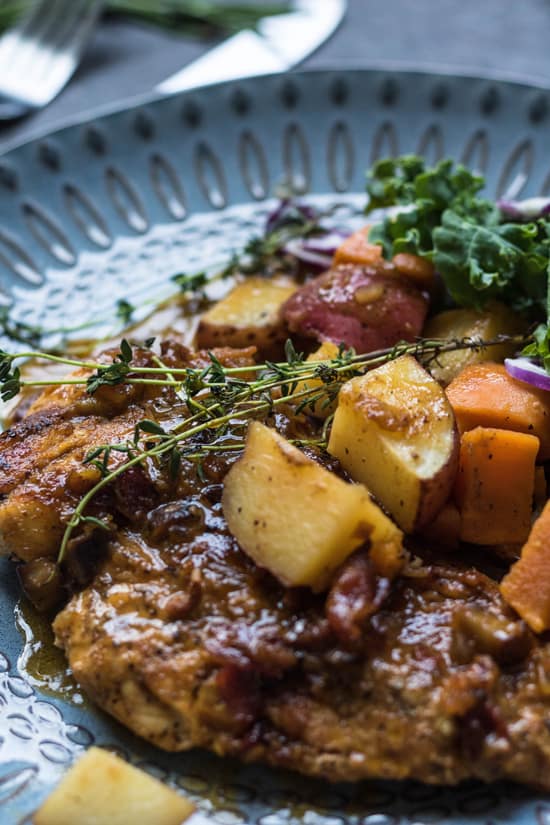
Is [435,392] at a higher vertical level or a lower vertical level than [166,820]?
higher

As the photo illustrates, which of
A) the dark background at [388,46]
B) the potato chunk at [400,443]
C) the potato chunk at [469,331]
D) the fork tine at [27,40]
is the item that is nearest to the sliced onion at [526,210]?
the potato chunk at [469,331]

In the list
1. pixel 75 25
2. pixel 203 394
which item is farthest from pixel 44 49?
pixel 203 394

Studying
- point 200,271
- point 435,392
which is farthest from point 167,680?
point 200,271

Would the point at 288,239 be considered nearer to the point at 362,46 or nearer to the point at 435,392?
the point at 435,392

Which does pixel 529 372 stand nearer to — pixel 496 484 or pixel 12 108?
pixel 496 484

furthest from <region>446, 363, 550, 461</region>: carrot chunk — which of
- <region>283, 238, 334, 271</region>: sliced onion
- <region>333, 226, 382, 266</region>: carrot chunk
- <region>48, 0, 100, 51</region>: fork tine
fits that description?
<region>48, 0, 100, 51</region>: fork tine

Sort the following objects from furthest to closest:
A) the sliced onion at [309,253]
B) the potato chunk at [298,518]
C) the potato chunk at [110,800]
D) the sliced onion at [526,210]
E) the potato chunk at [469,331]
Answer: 1. the sliced onion at [309,253]
2. the sliced onion at [526,210]
3. the potato chunk at [469,331]
4. the potato chunk at [298,518]
5. the potato chunk at [110,800]

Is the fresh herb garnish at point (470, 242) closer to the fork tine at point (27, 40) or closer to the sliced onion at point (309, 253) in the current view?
the sliced onion at point (309, 253)
